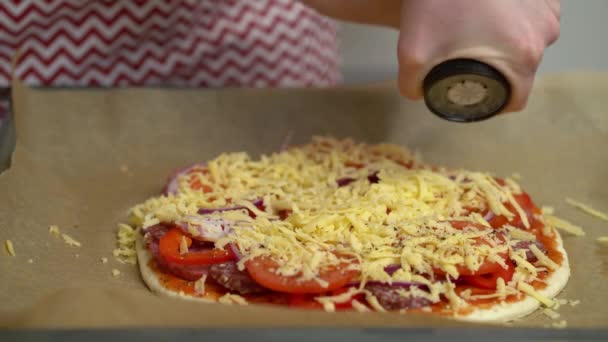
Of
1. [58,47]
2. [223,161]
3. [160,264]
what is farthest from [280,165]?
[58,47]

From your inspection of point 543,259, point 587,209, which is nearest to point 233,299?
point 543,259

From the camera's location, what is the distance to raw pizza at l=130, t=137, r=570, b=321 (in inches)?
67.9

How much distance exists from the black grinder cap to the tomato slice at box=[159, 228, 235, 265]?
68 centimetres

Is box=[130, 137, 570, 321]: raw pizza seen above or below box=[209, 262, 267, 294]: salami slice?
above

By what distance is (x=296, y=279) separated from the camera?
170cm

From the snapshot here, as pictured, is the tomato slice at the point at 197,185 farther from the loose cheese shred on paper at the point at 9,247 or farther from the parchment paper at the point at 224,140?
the loose cheese shred on paper at the point at 9,247

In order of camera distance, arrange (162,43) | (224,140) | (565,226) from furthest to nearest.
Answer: (162,43), (224,140), (565,226)

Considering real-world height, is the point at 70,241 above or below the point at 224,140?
below

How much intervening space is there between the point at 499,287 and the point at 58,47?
6.38ft

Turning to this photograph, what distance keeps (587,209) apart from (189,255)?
1348 millimetres

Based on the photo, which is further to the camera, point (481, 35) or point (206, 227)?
point (206, 227)

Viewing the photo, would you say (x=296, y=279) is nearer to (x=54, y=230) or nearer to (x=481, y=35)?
(x=481, y=35)

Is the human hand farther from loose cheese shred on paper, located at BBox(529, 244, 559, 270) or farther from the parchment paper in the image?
the parchment paper

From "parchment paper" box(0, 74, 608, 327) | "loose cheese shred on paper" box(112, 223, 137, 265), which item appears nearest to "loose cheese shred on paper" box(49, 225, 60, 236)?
"parchment paper" box(0, 74, 608, 327)
